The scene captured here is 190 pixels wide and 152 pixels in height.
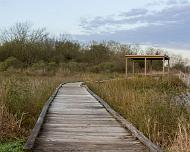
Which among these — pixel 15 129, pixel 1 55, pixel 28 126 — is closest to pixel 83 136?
pixel 15 129

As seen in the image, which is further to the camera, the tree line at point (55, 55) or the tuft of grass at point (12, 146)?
the tree line at point (55, 55)

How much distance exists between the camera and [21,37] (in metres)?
47.0

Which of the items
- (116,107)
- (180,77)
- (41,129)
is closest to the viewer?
(41,129)

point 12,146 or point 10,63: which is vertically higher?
point 10,63

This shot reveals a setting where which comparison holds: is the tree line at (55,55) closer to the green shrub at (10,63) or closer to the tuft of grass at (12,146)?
the green shrub at (10,63)

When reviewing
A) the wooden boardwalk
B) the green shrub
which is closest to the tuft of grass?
the wooden boardwalk

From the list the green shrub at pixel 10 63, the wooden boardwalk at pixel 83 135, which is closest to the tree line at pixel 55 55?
the green shrub at pixel 10 63

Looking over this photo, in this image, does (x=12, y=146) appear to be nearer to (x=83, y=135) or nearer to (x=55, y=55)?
(x=83, y=135)

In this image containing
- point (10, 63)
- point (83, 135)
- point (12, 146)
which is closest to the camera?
point (12, 146)

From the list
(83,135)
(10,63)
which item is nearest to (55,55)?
(10,63)

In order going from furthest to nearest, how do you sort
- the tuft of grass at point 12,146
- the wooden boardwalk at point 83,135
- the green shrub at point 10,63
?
the green shrub at point 10,63, the tuft of grass at point 12,146, the wooden boardwalk at point 83,135

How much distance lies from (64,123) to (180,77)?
25.0 m

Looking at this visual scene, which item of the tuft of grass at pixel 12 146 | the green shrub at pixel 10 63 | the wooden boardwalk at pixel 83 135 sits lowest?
the tuft of grass at pixel 12 146

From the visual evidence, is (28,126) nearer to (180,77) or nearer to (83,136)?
(83,136)
